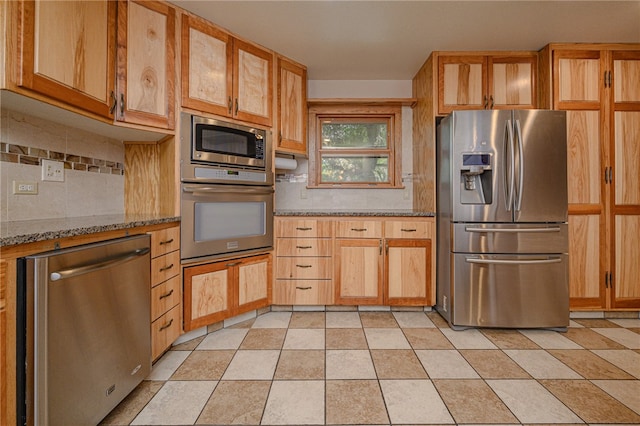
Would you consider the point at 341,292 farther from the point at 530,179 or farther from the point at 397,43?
the point at 397,43

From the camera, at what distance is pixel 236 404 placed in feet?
4.45

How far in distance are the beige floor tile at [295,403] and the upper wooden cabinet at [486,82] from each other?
93.2 inches

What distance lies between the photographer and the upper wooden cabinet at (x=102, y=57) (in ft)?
3.85

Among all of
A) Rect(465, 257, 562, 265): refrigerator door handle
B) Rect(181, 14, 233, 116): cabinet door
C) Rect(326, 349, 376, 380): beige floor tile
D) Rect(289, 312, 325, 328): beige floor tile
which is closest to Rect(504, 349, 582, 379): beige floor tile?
Rect(465, 257, 562, 265): refrigerator door handle

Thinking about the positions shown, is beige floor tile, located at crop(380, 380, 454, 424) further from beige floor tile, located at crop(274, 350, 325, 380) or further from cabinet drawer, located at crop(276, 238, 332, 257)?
cabinet drawer, located at crop(276, 238, 332, 257)

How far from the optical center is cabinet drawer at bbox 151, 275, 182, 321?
163 centimetres

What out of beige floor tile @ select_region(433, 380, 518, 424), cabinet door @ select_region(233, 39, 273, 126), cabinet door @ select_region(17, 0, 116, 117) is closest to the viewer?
cabinet door @ select_region(17, 0, 116, 117)

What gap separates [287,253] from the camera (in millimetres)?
2527

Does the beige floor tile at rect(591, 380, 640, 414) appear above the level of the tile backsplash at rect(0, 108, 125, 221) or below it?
below

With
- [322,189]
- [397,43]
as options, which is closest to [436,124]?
[397,43]

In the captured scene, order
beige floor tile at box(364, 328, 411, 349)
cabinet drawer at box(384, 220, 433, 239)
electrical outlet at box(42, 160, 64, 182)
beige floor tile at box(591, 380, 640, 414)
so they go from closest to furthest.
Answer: beige floor tile at box(591, 380, 640, 414), electrical outlet at box(42, 160, 64, 182), beige floor tile at box(364, 328, 411, 349), cabinet drawer at box(384, 220, 433, 239)

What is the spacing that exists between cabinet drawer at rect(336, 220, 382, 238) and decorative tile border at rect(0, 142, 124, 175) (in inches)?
69.2

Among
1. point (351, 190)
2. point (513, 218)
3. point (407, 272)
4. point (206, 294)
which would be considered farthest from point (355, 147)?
point (206, 294)

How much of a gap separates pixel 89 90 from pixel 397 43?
7.29ft
